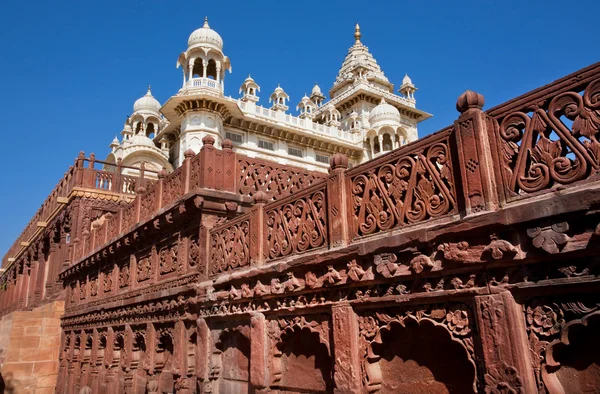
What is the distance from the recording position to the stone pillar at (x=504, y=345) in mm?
3328

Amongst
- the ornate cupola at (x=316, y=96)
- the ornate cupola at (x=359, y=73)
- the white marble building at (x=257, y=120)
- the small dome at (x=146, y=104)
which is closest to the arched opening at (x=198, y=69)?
the white marble building at (x=257, y=120)

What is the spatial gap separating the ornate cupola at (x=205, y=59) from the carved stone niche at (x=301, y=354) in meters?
27.3

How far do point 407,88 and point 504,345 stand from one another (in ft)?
166

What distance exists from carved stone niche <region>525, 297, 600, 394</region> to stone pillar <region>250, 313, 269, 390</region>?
3574 millimetres

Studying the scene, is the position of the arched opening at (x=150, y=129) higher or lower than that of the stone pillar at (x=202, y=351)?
higher

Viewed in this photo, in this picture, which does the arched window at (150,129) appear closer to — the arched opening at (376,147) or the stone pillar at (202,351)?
the arched opening at (376,147)

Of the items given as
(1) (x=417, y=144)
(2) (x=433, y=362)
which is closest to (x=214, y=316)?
(2) (x=433, y=362)

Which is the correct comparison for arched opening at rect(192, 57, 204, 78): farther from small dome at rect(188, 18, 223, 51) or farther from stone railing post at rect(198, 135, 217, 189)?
stone railing post at rect(198, 135, 217, 189)

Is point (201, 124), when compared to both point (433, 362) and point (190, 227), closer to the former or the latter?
point (190, 227)

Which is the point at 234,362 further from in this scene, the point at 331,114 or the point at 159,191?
the point at 331,114

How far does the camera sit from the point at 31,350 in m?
15.1

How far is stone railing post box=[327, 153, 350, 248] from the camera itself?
16.5ft

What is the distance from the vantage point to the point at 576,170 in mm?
3191

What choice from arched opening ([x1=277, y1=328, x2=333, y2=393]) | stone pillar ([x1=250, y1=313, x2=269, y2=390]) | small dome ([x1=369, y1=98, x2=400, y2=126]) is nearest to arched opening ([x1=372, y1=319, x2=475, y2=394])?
arched opening ([x1=277, y1=328, x2=333, y2=393])
